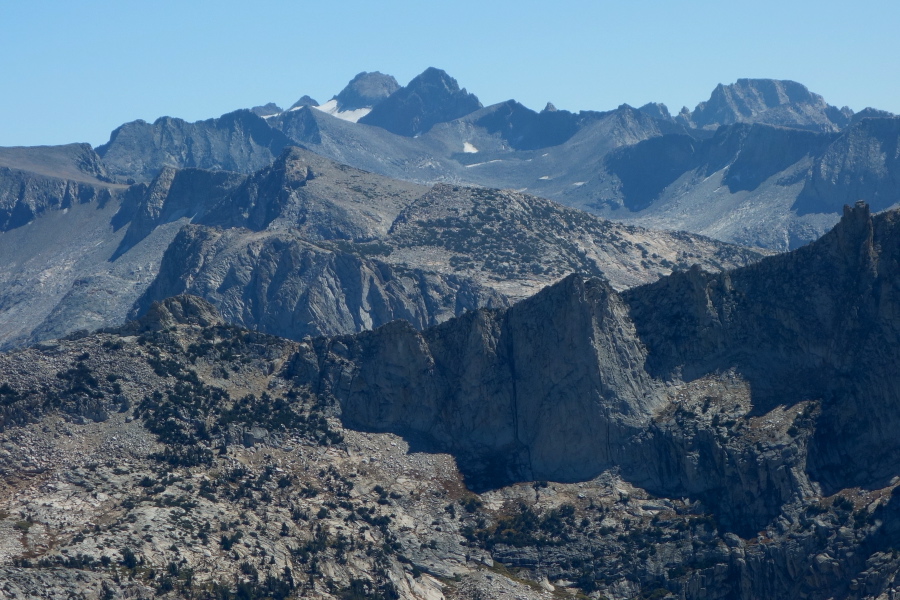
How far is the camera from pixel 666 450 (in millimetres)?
147750

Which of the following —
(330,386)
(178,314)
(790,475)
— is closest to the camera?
(790,475)

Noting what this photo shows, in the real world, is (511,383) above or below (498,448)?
above

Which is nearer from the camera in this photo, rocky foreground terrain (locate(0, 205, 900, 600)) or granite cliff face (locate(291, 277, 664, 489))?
rocky foreground terrain (locate(0, 205, 900, 600))

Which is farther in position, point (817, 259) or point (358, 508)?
point (817, 259)

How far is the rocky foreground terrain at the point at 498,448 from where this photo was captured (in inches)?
5098

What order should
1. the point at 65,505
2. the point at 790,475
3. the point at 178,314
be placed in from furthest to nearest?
the point at 178,314 → the point at 790,475 → the point at 65,505

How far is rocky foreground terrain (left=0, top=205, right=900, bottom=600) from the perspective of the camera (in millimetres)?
129500

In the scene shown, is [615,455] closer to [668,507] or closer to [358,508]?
[668,507]

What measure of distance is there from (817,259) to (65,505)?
75.5m

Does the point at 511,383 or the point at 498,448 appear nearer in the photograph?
the point at 498,448

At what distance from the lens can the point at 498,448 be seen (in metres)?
155

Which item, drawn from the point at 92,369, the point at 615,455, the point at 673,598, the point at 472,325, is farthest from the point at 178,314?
the point at 673,598

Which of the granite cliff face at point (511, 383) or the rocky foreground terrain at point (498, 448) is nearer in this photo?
the rocky foreground terrain at point (498, 448)

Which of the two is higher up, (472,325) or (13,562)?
(472,325)
